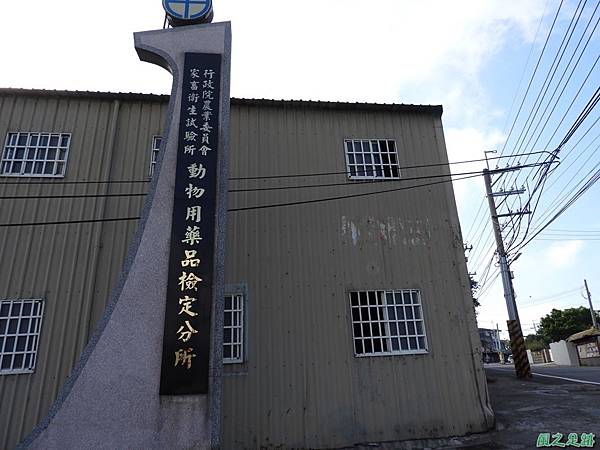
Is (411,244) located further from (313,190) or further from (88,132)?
(88,132)

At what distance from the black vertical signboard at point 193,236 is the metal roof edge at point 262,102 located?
264 cm

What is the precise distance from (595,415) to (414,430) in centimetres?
441

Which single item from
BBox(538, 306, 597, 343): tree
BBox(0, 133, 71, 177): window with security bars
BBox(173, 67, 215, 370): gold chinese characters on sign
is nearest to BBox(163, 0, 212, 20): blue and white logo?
BBox(173, 67, 215, 370): gold chinese characters on sign

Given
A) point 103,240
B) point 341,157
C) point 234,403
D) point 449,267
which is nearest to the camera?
point 234,403

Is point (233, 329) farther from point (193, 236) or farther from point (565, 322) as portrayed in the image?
point (565, 322)

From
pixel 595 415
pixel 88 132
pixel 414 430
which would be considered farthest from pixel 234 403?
pixel 595 415

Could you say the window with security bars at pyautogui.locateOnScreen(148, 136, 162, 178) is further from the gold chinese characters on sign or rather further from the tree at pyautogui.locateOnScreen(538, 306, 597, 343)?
the tree at pyautogui.locateOnScreen(538, 306, 597, 343)

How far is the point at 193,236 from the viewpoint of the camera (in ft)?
20.3

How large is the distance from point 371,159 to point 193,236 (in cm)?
546

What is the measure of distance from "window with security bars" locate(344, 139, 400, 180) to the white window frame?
397 centimetres

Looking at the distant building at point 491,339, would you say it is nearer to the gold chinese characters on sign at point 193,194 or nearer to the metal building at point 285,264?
the metal building at point 285,264

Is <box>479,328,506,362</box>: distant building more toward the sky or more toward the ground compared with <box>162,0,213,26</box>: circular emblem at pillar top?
more toward the ground

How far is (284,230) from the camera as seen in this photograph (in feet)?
29.8

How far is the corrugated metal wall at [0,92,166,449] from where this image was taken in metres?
7.58
